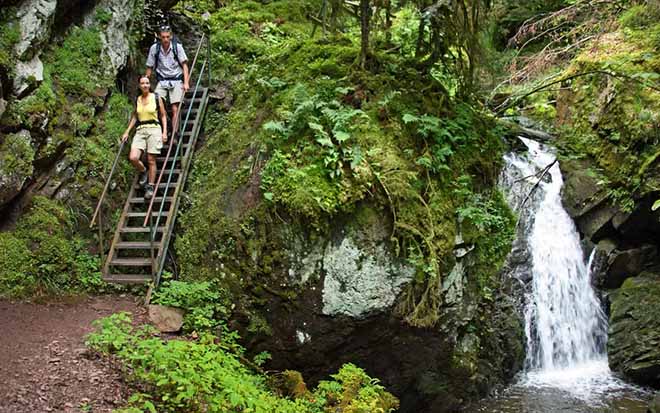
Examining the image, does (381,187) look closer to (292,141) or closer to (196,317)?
(292,141)

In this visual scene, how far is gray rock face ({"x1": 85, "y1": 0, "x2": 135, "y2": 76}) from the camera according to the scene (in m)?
9.60

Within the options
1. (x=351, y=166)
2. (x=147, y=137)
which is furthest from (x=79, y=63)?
(x=351, y=166)

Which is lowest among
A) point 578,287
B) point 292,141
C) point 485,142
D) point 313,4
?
point 578,287

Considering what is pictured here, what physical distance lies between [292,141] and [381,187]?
1526mm

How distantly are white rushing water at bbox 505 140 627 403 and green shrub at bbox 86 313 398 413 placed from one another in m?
4.43

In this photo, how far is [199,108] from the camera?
981 cm

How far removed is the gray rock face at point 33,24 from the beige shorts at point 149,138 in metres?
1.92

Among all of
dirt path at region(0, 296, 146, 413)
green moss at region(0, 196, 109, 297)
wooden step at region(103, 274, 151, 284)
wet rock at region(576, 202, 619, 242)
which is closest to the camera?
dirt path at region(0, 296, 146, 413)

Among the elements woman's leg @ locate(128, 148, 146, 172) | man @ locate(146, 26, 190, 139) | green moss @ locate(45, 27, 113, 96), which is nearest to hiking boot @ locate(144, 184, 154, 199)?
woman's leg @ locate(128, 148, 146, 172)

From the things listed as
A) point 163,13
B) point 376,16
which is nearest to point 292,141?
point 376,16

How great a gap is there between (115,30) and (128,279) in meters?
5.11

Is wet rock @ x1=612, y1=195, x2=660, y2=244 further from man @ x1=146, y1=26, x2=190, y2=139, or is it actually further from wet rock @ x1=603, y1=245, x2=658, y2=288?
man @ x1=146, y1=26, x2=190, y2=139

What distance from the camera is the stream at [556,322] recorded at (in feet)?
28.7

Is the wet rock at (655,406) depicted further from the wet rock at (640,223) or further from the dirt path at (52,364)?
the dirt path at (52,364)
